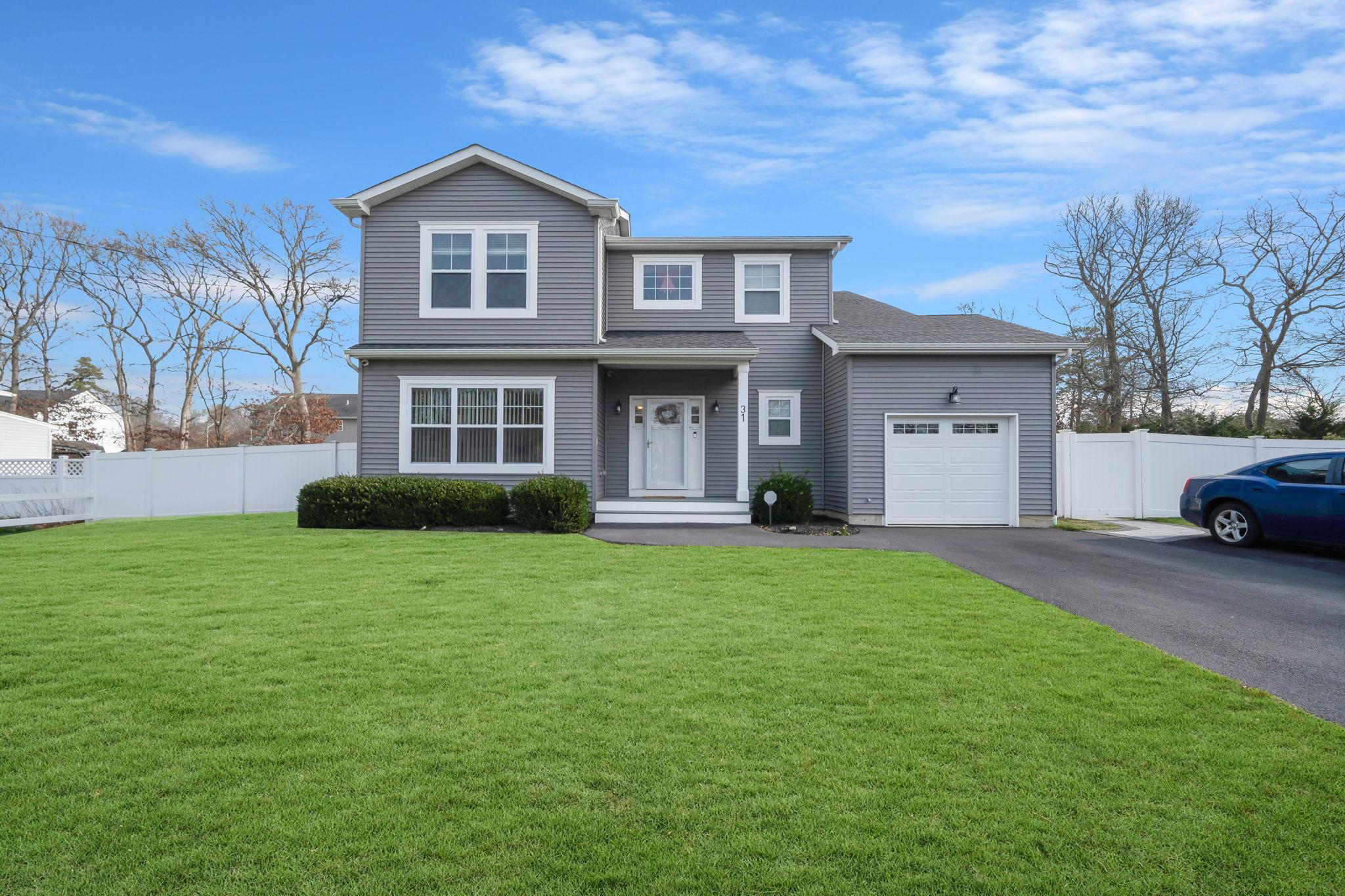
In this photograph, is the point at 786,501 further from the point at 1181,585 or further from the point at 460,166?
A: the point at 460,166

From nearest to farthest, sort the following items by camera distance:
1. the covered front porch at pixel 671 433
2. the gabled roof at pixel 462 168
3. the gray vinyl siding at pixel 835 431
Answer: the gabled roof at pixel 462 168 < the gray vinyl siding at pixel 835 431 < the covered front porch at pixel 671 433

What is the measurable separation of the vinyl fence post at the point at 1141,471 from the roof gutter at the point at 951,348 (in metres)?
3.49

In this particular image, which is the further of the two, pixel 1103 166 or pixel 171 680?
pixel 1103 166

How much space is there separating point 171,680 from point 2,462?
15526 millimetres

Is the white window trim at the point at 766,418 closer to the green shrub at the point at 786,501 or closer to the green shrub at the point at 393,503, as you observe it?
the green shrub at the point at 786,501

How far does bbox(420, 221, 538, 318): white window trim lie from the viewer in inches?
589

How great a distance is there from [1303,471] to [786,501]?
26.1ft

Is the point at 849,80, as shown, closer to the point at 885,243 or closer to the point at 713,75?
the point at 713,75

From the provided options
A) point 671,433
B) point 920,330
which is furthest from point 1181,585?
point 671,433

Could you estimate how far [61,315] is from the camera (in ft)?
92.5

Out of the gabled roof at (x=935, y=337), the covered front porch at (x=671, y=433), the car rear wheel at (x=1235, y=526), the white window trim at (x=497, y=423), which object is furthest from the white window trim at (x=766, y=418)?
the car rear wheel at (x=1235, y=526)

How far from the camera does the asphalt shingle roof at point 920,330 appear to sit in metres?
14.9

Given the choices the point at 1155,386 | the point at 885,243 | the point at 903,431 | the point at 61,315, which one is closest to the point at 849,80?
the point at 885,243

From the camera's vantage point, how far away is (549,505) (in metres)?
12.9
